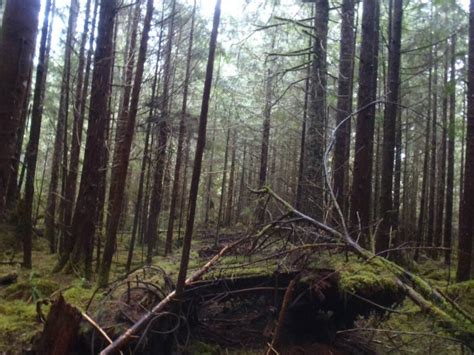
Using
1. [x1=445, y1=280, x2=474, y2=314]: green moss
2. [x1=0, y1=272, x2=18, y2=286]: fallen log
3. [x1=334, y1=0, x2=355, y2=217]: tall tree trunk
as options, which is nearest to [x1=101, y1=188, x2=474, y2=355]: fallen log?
[x1=445, y1=280, x2=474, y2=314]: green moss

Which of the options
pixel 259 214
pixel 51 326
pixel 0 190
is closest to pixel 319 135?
pixel 259 214

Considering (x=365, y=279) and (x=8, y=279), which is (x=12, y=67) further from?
(x=8, y=279)

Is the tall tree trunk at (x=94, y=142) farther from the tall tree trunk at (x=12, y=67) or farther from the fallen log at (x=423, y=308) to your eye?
the tall tree trunk at (x=12, y=67)

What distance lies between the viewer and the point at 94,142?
848cm

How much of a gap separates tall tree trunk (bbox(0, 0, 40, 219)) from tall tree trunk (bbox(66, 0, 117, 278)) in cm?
623

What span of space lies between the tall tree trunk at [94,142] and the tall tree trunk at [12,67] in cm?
623

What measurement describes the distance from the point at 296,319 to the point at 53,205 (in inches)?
463

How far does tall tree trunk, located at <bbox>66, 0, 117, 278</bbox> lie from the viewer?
27.8ft

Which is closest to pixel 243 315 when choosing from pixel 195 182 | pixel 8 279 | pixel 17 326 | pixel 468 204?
pixel 195 182

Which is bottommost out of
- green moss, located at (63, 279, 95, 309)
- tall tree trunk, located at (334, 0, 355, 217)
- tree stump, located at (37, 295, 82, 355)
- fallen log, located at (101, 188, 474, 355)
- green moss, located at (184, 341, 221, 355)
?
green moss, located at (184, 341, 221, 355)

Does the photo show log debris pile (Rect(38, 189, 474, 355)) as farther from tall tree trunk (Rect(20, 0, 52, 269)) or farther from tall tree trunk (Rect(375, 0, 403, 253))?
tall tree trunk (Rect(375, 0, 403, 253))

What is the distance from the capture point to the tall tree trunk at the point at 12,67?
232 cm

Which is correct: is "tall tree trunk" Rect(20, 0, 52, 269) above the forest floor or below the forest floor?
above

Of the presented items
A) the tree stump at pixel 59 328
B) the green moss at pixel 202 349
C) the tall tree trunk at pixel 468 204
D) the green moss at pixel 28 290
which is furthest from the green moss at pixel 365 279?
the green moss at pixel 28 290
